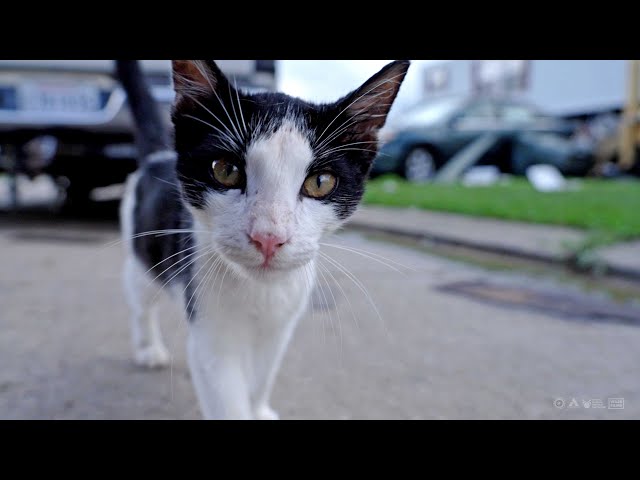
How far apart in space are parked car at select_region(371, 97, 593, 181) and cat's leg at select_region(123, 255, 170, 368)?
611cm

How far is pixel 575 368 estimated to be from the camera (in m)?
2.00

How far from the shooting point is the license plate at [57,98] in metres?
3.84

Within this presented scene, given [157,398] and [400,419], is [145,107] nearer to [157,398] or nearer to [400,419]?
[157,398]

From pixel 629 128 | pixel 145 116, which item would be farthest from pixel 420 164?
pixel 145 116

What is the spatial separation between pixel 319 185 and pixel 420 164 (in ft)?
23.2

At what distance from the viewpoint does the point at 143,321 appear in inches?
81.9

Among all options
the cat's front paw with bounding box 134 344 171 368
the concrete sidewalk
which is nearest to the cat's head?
the cat's front paw with bounding box 134 344 171 368

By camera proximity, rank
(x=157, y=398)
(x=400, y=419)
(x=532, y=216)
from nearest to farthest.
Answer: (x=400, y=419)
(x=157, y=398)
(x=532, y=216)

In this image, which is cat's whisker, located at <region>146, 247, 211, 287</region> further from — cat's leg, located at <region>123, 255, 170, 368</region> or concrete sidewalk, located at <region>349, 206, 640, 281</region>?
concrete sidewalk, located at <region>349, 206, 640, 281</region>

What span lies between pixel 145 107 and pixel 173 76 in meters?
1.02

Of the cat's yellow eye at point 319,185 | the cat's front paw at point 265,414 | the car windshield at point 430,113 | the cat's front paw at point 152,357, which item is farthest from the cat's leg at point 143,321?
the car windshield at point 430,113

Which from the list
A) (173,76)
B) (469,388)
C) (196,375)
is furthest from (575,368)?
(173,76)

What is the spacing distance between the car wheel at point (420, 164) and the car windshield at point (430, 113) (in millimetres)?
412

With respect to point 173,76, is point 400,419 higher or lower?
lower
